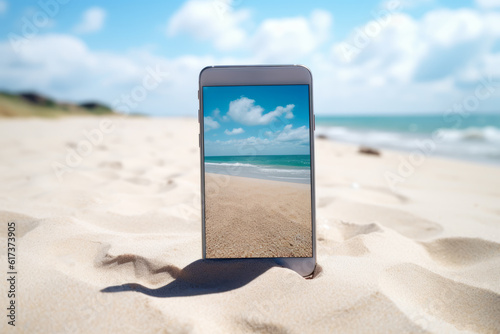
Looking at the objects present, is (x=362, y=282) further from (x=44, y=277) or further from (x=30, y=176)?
(x=30, y=176)

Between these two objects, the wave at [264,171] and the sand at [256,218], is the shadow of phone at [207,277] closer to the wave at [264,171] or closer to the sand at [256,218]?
the sand at [256,218]

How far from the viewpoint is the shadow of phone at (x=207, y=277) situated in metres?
1.38

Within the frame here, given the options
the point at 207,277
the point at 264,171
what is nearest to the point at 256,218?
the point at 264,171

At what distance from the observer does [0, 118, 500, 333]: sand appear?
3.87ft

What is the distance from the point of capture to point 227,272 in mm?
1521

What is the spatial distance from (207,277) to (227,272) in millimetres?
89

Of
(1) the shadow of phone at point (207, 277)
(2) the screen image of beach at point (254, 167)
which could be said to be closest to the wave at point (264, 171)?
(2) the screen image of beach at point (254, 167)

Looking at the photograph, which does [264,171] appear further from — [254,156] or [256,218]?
[256,218]

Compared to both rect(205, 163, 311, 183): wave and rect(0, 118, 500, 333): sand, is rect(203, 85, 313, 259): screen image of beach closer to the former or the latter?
rect(205, 163, 311, 183): wave

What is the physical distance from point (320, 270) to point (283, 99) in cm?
81

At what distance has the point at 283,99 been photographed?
5.42 ft

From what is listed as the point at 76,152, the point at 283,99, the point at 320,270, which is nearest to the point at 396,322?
the point at 320,270

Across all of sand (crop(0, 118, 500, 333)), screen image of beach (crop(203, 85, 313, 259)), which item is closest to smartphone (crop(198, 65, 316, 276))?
screen image of beach (crop(203, 85, 313, 259))

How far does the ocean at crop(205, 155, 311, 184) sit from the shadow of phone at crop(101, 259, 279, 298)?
0.42 meters
